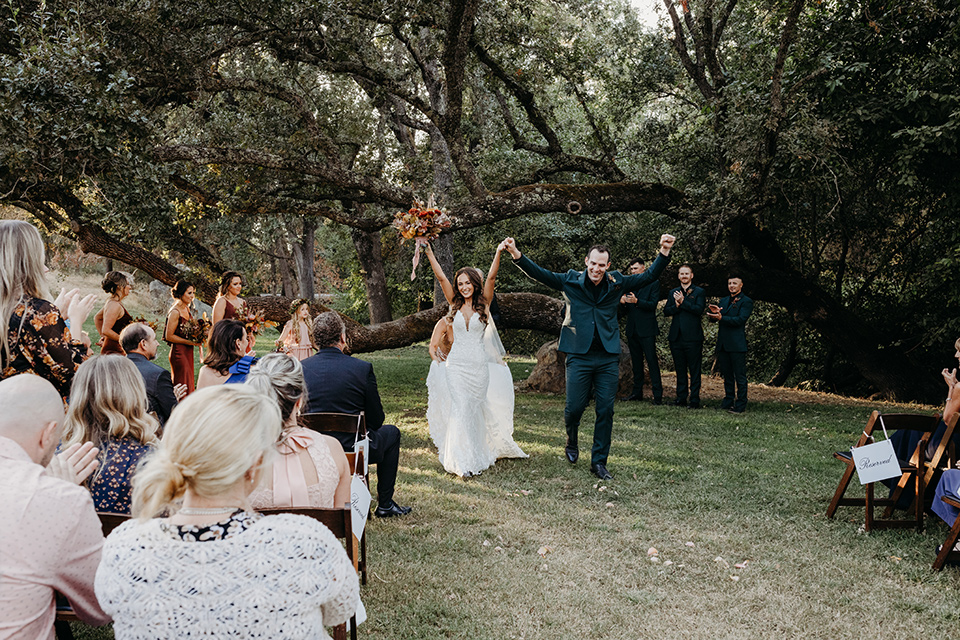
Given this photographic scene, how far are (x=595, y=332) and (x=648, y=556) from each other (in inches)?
95.8

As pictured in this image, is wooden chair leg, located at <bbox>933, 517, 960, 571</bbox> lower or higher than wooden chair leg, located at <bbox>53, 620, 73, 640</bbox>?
higher

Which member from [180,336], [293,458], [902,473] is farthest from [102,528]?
[180,336]

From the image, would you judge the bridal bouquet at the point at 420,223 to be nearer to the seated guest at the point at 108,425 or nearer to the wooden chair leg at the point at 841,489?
the seated guest at the point at 108,425

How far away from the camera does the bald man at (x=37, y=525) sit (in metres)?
2.22

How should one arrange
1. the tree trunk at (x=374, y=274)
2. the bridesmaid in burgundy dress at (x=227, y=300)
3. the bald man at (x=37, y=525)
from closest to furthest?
the bald man at (x=37, y=525), the bridesmaid in burgundy dress at (x=227, y=300), the tree trunk at (x=374, y=274)

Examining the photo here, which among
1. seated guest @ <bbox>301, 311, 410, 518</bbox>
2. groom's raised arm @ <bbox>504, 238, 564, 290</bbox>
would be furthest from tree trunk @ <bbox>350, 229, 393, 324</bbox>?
seated guest @ <bbox>301, 311, 410, 518</bbox>

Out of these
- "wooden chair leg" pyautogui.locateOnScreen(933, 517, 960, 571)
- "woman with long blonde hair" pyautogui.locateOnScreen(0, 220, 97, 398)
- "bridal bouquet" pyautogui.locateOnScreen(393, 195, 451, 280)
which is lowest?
"wooden chair leg" pyautogui.locateOnScreen(933, 517, 960, 571)

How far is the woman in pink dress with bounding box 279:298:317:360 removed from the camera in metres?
8.16

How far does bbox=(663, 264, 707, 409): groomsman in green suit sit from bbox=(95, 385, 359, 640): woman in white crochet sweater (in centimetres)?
941

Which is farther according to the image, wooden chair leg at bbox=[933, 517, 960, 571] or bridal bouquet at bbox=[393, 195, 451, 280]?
bridal bouquet at bbox=[393, 195, 451, 280]

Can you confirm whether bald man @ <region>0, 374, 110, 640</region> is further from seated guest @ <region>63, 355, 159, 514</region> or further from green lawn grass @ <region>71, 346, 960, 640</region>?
green lawn grass @ <region>71, 346, 960, 640</region>

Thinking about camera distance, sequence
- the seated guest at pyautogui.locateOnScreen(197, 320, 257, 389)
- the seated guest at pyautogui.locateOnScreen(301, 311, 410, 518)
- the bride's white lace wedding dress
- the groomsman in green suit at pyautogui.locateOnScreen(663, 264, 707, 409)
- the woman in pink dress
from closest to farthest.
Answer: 1. the seated guest at pyautogui.locateOnScreen(301, 311, 410, 518)
2. the seated guest at pyautogui.locateOnScreen(197, 320, 257, 389)
3. the bride's white lace wedding dress
4. the woman in pink dress
5. the groomsman in green suit at pyautogui.locateOnScreen(663, 264, 707, 409)

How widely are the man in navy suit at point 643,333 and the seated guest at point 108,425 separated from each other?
8.60 meters

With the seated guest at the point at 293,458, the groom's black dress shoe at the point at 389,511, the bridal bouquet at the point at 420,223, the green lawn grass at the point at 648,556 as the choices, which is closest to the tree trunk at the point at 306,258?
the bridal bouquet at the point at 420,223
